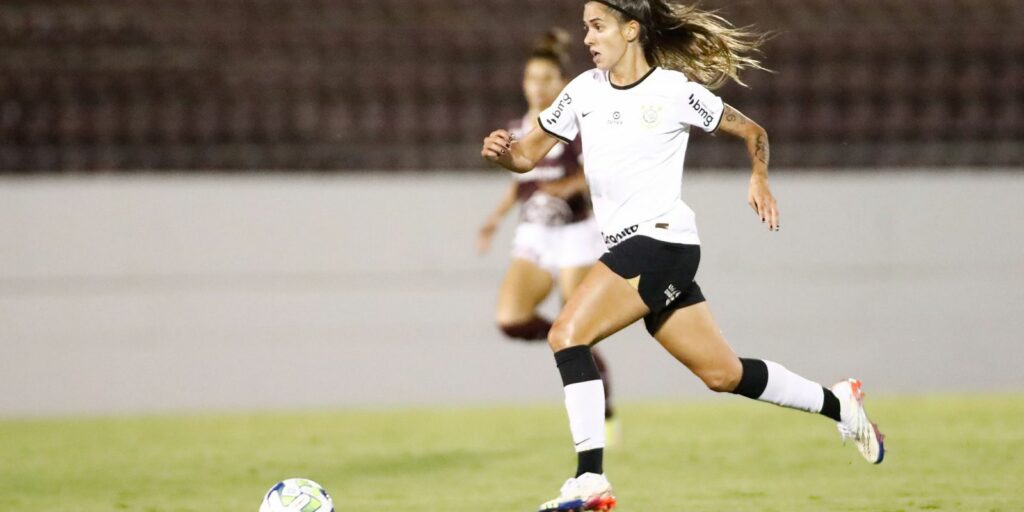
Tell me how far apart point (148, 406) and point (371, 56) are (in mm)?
3253

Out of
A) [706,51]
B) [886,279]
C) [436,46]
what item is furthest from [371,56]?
[706,51]

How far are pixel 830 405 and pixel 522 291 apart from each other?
100 inches

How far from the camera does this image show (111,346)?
9.53 meters

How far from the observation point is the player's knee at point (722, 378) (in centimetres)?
474

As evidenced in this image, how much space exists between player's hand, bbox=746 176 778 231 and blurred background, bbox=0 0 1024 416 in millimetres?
5042

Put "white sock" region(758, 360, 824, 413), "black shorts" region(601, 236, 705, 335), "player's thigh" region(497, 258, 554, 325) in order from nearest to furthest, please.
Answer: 1. "black shorts" region(601, 236, 705, 335)
2. "white sock" region(758, 360, 824, 413)
3. "player's thigh" region(497, 258, 554, 325)

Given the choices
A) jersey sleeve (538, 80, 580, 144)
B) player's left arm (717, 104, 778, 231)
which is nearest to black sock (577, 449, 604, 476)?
player's left arm (717, 104, 778, 231)

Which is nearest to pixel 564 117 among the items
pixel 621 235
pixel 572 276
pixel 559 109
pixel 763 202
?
pixel 559 109

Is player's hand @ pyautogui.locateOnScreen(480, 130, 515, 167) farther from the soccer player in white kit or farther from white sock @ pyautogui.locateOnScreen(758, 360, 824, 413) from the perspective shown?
white sock @ pyautogui.locateOnScreen(758, 360, 824, 413)

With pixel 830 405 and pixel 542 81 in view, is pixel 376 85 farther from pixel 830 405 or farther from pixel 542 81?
pixel 830 405

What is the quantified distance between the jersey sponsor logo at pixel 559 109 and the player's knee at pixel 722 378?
97cm

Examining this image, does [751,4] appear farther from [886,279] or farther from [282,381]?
[282,381]

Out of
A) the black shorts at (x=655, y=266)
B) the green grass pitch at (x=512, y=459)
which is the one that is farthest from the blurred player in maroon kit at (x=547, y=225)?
the black shorts at (x=655, y=266)

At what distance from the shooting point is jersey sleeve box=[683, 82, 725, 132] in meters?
4.68
